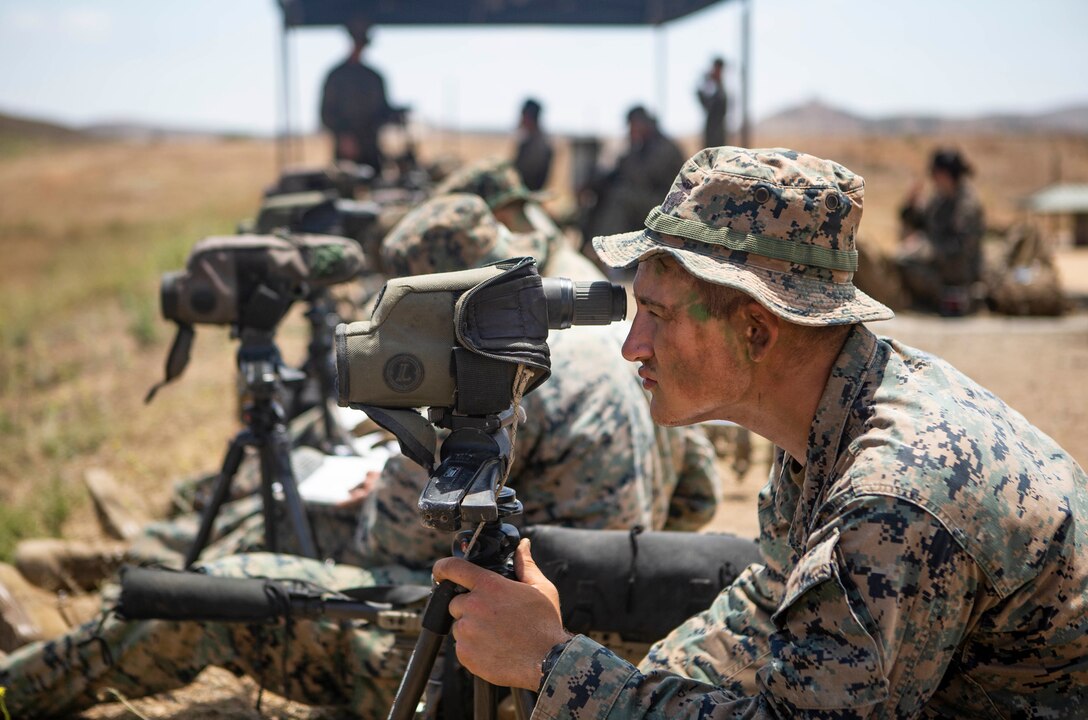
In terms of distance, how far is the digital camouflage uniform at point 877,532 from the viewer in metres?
1.42

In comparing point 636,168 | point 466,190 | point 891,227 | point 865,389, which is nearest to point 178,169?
point 891,227

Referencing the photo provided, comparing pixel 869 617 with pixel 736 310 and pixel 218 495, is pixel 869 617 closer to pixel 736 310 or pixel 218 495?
pixel 736 310

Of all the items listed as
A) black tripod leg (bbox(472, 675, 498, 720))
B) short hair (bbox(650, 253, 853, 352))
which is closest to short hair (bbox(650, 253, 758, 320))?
short hair (bbox(650, 253, 853, 352))

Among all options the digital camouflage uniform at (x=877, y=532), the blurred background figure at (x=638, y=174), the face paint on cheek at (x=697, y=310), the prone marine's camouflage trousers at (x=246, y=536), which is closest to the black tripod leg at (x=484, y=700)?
the digital camouflage uniform at (x=877, y=532)

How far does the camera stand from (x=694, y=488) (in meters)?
3.35

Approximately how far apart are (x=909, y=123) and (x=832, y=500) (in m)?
99.3

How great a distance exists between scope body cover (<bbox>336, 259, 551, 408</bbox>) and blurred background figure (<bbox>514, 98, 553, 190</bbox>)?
34.3 feet

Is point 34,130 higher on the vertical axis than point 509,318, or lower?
higher

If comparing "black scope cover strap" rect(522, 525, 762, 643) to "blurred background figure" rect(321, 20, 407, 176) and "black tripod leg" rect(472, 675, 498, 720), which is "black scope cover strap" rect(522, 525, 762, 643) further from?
"blurred background figure" rect(321, 20, 407, 176)

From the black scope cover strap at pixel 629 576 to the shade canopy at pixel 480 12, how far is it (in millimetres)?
7770

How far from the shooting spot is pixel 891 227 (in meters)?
21.5

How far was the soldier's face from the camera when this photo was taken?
68.1 inches

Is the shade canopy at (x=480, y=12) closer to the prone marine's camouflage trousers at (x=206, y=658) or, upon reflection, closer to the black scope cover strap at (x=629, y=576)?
the prone marine's camouflage trousers at (x=206, y=658)

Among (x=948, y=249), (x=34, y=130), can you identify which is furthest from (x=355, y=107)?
(x=34, y=130)
